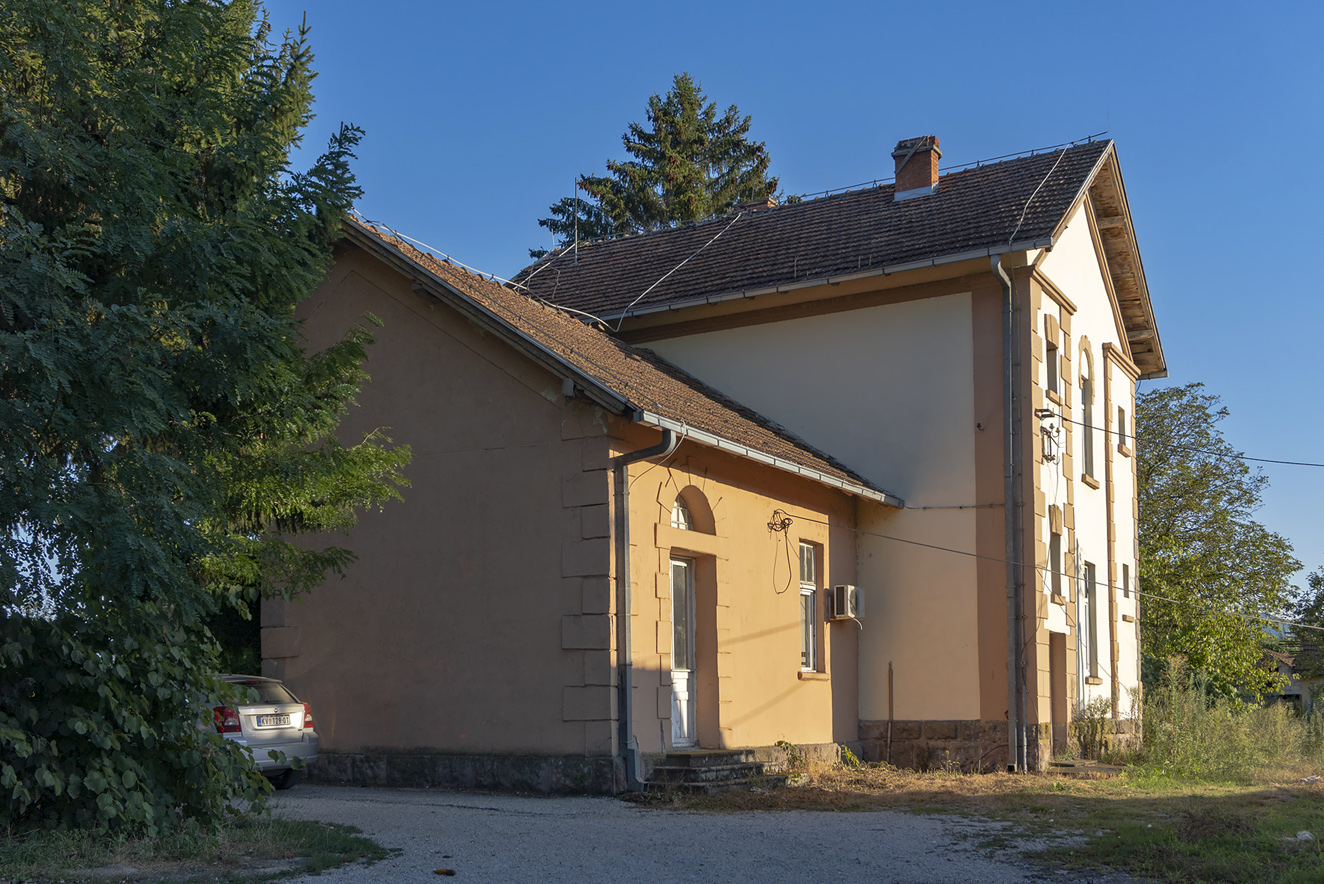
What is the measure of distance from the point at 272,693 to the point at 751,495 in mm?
5565

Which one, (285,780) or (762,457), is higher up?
(762,457)

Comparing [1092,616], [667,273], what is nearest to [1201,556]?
[1092,616]

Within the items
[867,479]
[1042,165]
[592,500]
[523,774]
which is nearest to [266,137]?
[592,500]

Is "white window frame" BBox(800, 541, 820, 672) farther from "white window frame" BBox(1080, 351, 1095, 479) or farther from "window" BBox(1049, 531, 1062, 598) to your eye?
"white window frame" BBox(1080, 351, 1095, 479)

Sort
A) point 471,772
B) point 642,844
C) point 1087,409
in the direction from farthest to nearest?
point 1087,409
point 471,772
point 642,844

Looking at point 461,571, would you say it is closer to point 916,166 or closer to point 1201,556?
point 916,166

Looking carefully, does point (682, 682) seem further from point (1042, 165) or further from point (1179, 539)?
point (1179, 539)

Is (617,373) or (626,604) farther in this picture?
(617,373)

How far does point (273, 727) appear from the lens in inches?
457

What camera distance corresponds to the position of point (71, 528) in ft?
22.1

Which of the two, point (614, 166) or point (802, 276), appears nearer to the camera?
point (802, 276)

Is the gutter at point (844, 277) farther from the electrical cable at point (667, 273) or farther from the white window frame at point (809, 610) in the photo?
the white window frame at point (809, 610)

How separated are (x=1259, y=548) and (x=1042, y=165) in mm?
17927

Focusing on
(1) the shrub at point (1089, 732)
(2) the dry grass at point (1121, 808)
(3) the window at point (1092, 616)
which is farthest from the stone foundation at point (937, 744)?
(3) the window at point (1092, 616)
